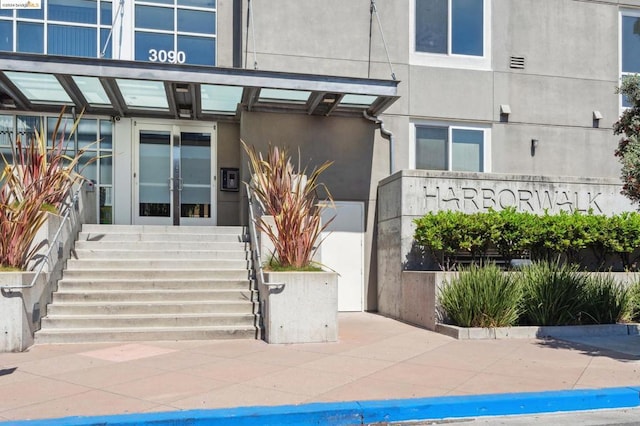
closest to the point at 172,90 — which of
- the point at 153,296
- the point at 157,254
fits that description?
the point at 157,254

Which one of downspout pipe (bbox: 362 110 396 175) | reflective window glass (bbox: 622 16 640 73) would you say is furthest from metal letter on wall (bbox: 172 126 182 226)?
reflective window glass (bbox: 622 16 640 73)

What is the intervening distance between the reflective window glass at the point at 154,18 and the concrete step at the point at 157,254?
17.0 ft

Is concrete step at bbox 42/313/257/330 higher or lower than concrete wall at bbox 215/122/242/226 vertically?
lower

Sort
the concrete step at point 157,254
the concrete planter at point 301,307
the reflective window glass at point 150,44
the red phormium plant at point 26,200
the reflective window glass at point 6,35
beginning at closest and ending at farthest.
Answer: the red phormium plant at point 26,200 → the concrete planter at point 301,307 → the concrete step at point 157,254 → the reflective window glass at point 6,35 → the reflective window glass at point 150,44

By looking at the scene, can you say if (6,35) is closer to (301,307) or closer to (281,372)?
(301,307)

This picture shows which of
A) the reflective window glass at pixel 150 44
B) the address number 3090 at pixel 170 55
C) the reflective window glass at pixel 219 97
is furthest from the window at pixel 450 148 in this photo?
the reflective window glass at pixel 150 44

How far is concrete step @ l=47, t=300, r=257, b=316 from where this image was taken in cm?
920

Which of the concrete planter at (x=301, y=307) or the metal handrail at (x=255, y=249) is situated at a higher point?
the metal handrail at (x=255, y=249)

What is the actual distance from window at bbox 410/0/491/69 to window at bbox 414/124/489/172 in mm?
1530

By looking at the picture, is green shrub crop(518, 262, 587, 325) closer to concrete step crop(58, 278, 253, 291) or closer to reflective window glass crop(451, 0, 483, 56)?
concrete step crop(58, 278, 253, 291)

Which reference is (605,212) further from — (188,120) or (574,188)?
(188,120)

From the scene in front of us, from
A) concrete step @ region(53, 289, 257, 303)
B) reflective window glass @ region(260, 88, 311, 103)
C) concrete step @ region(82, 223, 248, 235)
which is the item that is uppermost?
reflective window glass @ region(260, 88, 311, 103)

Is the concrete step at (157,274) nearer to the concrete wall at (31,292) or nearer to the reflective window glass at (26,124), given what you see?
the concrete wall at (31,292)

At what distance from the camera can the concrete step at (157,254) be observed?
1067 centimetres
